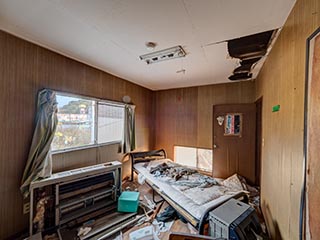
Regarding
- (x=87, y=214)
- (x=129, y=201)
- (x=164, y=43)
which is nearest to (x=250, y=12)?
(x=164, y=43)

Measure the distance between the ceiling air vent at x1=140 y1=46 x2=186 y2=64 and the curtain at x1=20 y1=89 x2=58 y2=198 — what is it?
1.58m

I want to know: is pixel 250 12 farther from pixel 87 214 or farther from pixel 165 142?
pixel 165 142

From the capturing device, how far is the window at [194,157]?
4.67m

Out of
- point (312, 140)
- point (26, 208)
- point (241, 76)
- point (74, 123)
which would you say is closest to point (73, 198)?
point (26, 208)

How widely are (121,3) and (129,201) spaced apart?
2666mm

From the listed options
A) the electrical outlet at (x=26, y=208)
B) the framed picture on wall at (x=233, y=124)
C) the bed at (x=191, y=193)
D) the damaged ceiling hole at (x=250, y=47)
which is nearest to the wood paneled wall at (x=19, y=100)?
the electrical outlet at (x=26, y=208)

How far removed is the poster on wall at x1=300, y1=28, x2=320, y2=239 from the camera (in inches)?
38.6

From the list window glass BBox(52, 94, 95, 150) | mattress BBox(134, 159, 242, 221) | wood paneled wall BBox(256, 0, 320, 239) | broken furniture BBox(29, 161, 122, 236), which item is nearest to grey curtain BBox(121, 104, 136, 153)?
window glass BBox(52, 94, 95, 150)

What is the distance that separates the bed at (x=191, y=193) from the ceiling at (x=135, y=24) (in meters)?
2.13

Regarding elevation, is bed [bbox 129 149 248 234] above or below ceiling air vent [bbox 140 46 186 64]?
below

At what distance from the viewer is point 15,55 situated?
2184mm

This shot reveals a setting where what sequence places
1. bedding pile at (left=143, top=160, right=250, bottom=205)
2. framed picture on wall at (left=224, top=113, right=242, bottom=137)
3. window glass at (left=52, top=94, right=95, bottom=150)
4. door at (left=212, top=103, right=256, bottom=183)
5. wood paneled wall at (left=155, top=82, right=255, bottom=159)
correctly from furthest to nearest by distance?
wood paneled wall at (left=155, top=82, right=255, bottom=159)
framed picture on wall at (left=224, top=113, right=242, bottom=137)
door at (left=212, top=103, right=256, bottom=183)
window glass at (left=52, top=94, right=95, bottom=150)
bedding pile at (left=143, top=160, right=250, bottom=205)

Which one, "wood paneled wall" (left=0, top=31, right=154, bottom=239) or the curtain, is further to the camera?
the curtain

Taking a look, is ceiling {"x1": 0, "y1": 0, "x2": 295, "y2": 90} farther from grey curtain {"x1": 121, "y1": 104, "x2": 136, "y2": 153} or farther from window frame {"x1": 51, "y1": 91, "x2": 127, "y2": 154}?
grey curtain {"x1": 121, "y1": 104, "x2": 136, "y2": 153}
